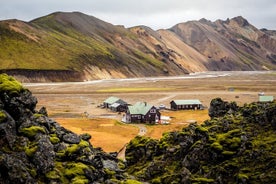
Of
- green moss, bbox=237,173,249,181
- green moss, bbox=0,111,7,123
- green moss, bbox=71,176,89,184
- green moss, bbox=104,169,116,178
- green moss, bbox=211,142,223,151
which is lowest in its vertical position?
green moss, bbox=237,173,249,181

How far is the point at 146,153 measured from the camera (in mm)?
50781

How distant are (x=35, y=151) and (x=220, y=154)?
64.5ft

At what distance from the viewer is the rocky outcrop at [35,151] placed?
29016 mm

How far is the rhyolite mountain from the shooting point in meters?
30.3

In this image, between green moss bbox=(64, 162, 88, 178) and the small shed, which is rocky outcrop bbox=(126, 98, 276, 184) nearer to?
green moss bbox=(64, 162, 88, 178)

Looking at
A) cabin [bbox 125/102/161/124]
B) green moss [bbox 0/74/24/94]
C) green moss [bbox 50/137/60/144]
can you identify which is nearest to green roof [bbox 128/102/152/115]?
cabin [bbox 125/102/161/124]

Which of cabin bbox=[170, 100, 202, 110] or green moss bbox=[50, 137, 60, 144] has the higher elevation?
cabin bbox=[170, 100, 202, 110]

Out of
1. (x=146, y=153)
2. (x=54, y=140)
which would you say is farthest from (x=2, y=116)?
(x=146, y=153)

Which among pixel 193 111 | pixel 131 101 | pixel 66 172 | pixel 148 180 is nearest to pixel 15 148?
pixel 66 172

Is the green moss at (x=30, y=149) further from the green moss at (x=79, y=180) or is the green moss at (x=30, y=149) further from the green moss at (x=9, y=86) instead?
the green moss at (x=9, y=86)

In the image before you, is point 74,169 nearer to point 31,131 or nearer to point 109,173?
point 109,173

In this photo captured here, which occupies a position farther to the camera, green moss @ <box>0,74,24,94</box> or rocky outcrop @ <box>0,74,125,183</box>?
green moss @ <box>0,74,24,94</box>

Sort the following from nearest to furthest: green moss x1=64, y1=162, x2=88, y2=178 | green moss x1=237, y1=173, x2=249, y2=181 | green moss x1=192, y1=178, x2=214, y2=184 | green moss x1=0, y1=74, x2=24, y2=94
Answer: green moss x1=64, y1=162, x2=88, y2=178 < green moss x1=0, y1=74, x2=24, y2=94 < green moss x1=237, y1=173, x2=249, y2=181 < green moss x1=192, y1=178, x2=214, y2=184

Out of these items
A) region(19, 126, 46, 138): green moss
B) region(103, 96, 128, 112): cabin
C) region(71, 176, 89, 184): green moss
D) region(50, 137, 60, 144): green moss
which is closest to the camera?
region(71, 176, 89, 184): green moss
